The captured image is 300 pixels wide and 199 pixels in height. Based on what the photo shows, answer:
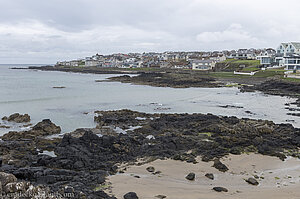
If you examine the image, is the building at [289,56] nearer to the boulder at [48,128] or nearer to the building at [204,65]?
the building at [204,65]

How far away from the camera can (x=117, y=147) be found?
1520 cm

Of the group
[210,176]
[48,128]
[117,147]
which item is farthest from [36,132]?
[210,176]

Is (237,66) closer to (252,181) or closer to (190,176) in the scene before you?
(252,181)

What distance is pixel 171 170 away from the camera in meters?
12.9

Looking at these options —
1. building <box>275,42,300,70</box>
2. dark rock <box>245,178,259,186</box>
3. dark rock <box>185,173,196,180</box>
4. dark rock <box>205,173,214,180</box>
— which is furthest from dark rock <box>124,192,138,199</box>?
building <box>275,42,300,70</box>

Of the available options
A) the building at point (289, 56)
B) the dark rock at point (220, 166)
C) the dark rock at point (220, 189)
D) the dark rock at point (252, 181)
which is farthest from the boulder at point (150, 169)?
the building at point (289, 56)

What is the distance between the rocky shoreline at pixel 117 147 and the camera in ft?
37.6

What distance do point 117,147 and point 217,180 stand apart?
20.0 feet

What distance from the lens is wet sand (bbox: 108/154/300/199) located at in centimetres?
1030

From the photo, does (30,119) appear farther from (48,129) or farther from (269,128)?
(269,128)

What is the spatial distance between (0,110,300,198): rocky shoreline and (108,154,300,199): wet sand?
1.98 ft

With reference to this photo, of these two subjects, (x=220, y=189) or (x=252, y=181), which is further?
(x=252, y=181)

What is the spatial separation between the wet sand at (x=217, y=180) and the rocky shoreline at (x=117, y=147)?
→ 0.60 m

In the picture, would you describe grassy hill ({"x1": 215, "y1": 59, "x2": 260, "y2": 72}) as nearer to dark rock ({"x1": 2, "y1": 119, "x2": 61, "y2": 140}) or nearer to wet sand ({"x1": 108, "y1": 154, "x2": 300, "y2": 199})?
dark rock ({"x1": 2, "y1": 119, "x2": 61, "y2": 140})
